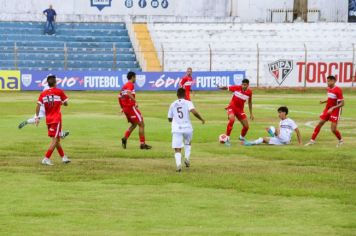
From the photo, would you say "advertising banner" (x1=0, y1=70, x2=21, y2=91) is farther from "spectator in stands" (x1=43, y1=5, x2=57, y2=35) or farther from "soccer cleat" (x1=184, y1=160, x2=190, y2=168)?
"soccer cleat" (x1=184, y1=160, x2=190, y2=168)

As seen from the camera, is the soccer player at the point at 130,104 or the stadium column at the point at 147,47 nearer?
the soccer player at the point at 130,104

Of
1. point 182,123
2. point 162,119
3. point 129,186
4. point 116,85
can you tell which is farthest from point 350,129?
point 116,85

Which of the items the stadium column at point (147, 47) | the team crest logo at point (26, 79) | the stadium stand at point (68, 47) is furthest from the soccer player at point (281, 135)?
the stadium column at point (147, 47)

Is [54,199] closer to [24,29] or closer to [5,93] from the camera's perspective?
[5,93]

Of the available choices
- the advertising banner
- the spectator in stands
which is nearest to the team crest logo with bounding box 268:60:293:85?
the advertising banner

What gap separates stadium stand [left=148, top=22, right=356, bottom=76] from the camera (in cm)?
6388

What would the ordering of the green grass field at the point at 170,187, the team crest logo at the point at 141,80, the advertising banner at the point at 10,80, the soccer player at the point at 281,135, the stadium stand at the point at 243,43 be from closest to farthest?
the green grass field at the point at 170,187
the soccer player at the point at 281,135
the advertising banner at the point at 10,80
the team crest logo at the point at 141,80
the stadium stand at the point at 243,43

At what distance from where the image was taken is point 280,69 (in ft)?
195

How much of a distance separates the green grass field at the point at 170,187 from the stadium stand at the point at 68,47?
31082 millimetres

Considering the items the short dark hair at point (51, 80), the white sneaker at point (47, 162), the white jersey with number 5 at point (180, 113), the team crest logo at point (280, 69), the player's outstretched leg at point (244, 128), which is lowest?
the white sneaker at point (47, 162)

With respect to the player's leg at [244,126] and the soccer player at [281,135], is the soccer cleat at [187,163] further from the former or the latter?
the player's leg at [244,126]

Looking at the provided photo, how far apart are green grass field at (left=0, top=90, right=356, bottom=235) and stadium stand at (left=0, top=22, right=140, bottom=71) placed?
102ft

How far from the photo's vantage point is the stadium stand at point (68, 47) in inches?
2438

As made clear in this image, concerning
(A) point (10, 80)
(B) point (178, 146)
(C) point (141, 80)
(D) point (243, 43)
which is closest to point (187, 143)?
(B) point (178, 146)
